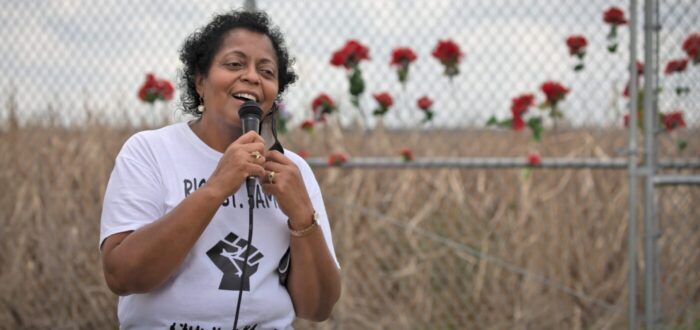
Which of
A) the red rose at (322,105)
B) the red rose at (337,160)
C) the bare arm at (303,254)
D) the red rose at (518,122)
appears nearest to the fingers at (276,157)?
the bare arm at (303,254)

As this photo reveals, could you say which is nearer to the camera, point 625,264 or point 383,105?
point 383,105

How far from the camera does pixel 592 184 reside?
5.14 meters

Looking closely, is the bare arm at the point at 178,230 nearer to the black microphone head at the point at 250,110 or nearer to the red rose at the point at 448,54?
the black microphone head at the point at 250,110

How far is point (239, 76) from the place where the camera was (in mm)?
2160

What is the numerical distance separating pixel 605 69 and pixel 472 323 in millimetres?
1748

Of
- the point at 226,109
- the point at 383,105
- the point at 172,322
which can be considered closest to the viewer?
the point at 172,322

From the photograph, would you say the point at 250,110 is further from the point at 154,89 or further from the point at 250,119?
the point at 154,89

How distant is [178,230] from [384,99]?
114 inches

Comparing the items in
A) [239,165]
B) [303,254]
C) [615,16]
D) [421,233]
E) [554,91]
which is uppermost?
[615,16]

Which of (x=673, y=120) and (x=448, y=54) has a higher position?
(x=448, y=54)

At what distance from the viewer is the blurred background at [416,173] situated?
458 cm

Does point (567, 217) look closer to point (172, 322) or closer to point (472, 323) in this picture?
point (472, 323)

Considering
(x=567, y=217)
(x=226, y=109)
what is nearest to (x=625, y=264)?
(x=567, y=217)

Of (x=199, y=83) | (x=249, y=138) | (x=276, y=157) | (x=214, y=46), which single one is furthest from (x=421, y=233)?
(x=249, y=138)
